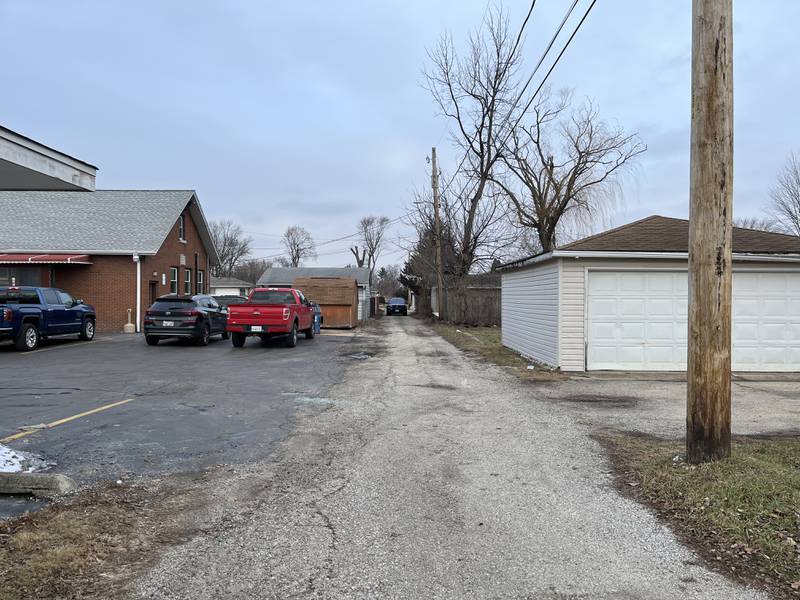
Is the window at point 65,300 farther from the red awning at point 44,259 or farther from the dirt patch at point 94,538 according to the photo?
the dirt patch at point 94,538

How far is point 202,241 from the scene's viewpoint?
3409cm

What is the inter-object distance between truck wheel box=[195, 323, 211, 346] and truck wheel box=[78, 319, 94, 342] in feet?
13.1

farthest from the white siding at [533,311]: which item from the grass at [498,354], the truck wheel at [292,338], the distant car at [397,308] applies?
the distant car at [397,308]

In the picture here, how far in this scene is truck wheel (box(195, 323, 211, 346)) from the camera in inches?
722

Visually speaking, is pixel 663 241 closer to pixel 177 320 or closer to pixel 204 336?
pixel 204 336

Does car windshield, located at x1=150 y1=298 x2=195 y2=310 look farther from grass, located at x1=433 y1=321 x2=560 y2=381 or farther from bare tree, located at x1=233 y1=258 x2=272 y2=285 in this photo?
bare tree, located at x1=233 y1=258 x2=272 y2=285

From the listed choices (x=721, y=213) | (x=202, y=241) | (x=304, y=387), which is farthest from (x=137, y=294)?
(x=721, y=213)

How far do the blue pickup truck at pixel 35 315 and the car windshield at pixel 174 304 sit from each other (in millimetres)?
2817

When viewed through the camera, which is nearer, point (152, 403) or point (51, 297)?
point (152, 403)

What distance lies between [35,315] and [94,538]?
15317 millimetres

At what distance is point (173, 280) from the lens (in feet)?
96.4

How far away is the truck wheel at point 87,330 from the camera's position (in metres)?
19.6

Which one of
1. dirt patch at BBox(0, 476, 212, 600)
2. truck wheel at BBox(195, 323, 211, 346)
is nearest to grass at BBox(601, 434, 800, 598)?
dirt patch at BBox(0, 476, 212, 600)

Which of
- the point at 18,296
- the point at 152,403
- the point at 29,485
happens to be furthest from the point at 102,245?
the point at 29,485
